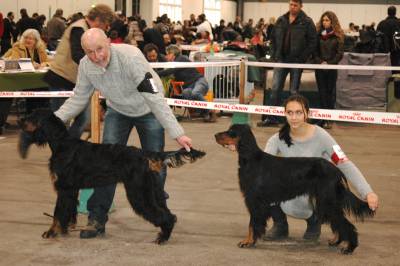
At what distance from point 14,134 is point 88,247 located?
480cm

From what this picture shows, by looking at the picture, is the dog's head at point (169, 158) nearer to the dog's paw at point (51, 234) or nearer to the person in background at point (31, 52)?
the dog's paw at point (51, 234)

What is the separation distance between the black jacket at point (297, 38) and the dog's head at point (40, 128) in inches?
226

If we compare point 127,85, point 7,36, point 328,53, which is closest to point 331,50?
point 328,53

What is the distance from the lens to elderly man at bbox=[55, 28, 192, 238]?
4.29 metres

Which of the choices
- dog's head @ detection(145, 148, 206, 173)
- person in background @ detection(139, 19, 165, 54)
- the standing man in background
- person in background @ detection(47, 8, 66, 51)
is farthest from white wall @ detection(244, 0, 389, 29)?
dog's head @ detection(145, 148, 206, 173)

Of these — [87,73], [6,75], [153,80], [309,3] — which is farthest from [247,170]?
[309,3]

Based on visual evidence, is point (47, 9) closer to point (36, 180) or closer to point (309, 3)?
point (36, 180)

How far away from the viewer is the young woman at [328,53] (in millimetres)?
9867

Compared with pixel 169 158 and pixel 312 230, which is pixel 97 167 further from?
pixel 312 230

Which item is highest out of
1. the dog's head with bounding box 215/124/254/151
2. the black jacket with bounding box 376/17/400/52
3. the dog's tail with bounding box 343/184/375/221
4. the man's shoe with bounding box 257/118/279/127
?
the black jacket with bounding box 376/17/400/52

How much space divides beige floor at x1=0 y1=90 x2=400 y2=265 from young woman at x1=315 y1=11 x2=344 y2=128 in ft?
9.34

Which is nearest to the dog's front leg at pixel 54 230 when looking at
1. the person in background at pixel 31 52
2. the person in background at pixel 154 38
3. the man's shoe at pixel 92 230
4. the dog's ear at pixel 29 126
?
the man's shoe at pixel 92 230

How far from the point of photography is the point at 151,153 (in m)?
4.22

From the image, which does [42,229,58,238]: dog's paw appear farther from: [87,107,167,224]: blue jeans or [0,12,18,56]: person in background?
[0,12,18,56]: person in background
